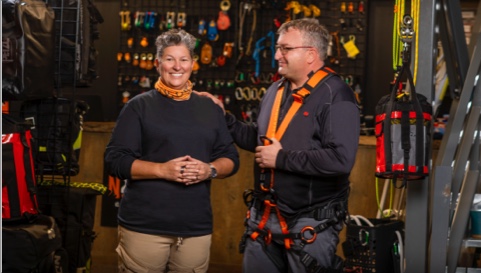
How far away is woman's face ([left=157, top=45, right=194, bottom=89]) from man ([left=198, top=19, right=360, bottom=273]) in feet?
1.53

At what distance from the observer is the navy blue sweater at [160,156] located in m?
3.91

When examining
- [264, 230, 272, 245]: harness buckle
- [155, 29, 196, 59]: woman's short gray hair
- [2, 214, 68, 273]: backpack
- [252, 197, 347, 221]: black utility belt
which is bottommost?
[2, 214, 68, 273]: backpack

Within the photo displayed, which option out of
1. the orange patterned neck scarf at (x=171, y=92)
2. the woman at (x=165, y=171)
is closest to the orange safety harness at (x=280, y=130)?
the woman at (x=165, y=171)

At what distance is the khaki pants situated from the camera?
3.91 metres

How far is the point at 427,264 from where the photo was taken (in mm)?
4852

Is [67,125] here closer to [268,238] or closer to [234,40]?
[268,238]

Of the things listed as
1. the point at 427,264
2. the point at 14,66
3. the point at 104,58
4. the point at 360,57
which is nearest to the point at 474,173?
→ the point at 427,264

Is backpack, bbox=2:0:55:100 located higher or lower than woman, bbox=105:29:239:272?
higher

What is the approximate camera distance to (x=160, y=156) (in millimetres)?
3943

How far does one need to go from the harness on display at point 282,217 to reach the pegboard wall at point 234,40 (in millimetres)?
5229

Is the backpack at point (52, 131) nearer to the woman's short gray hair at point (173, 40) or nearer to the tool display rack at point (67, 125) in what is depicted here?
the tool display rack at point (67, 125)

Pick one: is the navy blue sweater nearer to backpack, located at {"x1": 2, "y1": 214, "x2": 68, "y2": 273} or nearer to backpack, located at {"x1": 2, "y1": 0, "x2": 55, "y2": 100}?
backpack, located at {"x1": 2, "y1": 214, "x2": 68, "y2": 273}

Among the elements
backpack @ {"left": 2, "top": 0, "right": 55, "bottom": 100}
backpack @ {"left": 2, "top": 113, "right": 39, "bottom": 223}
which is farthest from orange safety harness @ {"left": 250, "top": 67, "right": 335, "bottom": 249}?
backpack @ {"left": 2, "top": 0, "right": 55, "bottom": 100}

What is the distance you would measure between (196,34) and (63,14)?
3.81m
